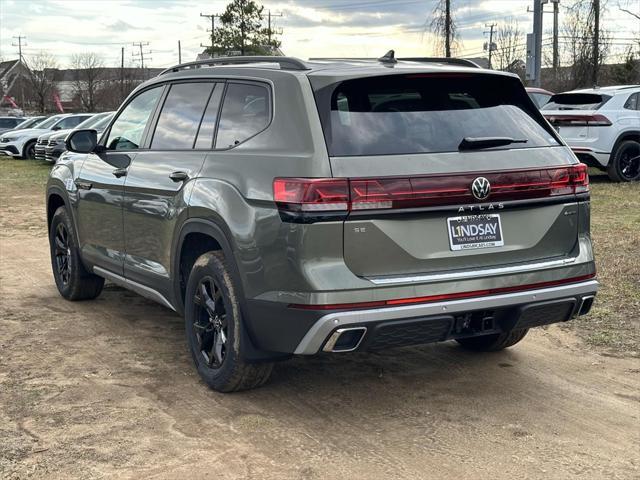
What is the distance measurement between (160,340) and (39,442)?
184cm

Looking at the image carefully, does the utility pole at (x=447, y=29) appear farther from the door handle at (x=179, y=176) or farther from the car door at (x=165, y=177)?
the door handle at (x=179, y=176)

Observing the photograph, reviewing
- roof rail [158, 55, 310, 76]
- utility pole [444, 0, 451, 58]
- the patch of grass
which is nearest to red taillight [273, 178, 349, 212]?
roof rail [158, 55, 310, 76]

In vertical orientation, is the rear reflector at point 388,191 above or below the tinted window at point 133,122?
below

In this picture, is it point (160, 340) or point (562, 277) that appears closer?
point (562, 277)

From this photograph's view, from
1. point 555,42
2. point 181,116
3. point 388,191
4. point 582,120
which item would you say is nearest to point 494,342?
point 388,191

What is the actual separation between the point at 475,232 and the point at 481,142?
458 millimetres

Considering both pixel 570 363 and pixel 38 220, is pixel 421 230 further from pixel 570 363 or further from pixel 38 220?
pixel 38 220

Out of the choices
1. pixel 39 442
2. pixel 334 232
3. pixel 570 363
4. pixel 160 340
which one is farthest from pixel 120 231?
pixel 570 363

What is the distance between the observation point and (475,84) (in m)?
4.49

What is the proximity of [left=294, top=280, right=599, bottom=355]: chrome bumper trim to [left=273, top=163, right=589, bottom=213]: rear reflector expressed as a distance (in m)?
0.47

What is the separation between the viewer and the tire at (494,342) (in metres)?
5.34

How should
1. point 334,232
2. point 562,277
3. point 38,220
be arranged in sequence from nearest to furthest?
point 334,232 < point 562,277 < point 38,220

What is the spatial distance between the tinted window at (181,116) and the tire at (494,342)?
83.2 inches

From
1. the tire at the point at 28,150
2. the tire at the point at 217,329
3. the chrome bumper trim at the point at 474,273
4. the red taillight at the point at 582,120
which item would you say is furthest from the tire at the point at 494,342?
the tire at the point at 28,150
